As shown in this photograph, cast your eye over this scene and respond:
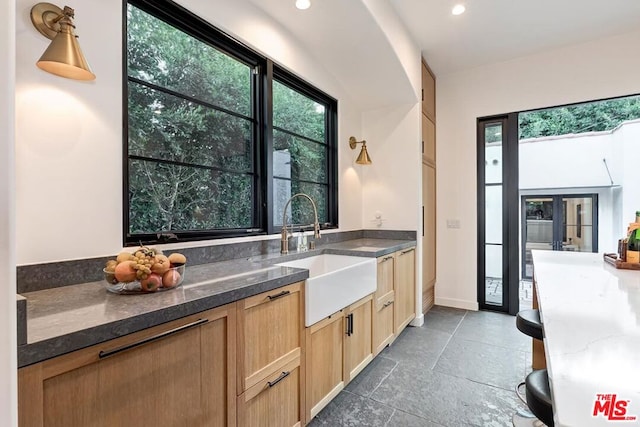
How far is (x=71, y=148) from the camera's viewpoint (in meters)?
1.29

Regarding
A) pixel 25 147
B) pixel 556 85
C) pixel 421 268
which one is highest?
pixel 556 85

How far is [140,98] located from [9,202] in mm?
1218

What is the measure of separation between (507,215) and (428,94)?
69.1 inches

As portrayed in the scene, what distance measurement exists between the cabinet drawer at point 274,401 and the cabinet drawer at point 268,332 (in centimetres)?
4

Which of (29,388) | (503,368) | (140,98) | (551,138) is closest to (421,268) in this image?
(503,368)

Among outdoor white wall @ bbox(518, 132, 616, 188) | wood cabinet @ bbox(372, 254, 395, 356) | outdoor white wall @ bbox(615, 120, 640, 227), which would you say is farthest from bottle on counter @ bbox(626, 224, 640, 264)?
outdoor white wall @ bbox(518, 132, 616, 188)

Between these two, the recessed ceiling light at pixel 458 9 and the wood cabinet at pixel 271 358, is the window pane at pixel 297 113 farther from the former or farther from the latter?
the wood cabinet at pixel 271 358

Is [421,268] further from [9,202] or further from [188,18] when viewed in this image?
[9,202]

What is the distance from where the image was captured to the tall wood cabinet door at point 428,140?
141 inches

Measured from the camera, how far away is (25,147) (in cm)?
116

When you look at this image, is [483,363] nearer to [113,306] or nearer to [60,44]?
[113,306]

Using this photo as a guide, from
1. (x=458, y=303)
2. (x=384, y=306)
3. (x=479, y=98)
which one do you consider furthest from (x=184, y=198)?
(x=479, y=98)

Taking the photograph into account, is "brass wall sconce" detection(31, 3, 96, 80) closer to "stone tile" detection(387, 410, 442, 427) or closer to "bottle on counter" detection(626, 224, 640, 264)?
"stone tile" detection(387, 410, 442, 427)

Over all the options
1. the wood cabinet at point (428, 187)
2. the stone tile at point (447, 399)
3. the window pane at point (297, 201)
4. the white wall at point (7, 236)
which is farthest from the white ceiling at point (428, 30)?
the stone tile at point (447, 399)
